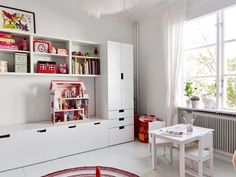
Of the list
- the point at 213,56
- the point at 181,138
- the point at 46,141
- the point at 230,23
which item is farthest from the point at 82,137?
the point at 230,23

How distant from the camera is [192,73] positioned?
3.38m

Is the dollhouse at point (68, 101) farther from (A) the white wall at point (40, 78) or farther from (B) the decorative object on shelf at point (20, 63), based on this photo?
(B) the decorative object on shelf at point (20, 63)

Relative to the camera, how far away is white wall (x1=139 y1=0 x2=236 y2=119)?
379 cm

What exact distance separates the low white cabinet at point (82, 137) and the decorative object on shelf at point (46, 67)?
39.0 inches

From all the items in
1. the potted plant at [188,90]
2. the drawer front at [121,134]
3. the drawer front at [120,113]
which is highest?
the potted plant at [188,90]

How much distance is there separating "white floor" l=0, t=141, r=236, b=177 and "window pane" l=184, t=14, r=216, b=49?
198cm

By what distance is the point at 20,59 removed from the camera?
9.21 feet

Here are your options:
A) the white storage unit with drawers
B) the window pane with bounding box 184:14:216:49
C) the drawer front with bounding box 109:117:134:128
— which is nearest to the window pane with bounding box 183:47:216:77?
the window pane with bounding box 184:14:216:49

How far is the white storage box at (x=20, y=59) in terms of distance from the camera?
277 cm

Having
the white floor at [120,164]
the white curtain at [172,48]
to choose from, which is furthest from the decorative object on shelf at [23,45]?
the white curtain at [172,48]

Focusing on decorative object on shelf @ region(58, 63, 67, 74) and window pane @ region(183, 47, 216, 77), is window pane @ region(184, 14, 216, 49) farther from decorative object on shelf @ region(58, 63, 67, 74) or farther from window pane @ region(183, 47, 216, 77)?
decorative object on shelf @ region(58, 63, 67, 74)

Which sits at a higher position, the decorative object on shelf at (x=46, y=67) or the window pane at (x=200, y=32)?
the window pane at (x=200, y=32)

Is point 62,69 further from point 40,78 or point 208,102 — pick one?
point 208,102

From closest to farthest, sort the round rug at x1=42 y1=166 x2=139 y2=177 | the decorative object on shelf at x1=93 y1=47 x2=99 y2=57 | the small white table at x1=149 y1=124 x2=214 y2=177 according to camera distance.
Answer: the small white table at x1=149 y1=124 x2=214 y2=177 < the round rug at x1=42 y1=166 x2=139 y2=177 < the decorative object on shelf at x1=93 y1=47 x2=99 y2=57
